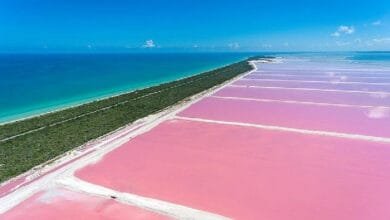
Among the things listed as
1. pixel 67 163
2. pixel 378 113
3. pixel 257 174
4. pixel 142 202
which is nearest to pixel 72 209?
pixel 142 202

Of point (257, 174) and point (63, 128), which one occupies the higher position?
point (63, 128)

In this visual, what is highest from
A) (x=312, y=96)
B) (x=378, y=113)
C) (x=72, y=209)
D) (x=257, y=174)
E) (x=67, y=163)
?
(x=67, y=163)

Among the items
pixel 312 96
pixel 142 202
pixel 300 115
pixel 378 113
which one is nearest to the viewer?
pixel 142 202

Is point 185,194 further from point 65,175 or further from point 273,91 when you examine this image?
point 273,91

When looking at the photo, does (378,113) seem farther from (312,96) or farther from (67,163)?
(67,163)

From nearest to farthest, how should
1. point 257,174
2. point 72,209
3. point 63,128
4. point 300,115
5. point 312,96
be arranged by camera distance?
point 72,209
point 257,174
point 63,128
point 300,115
point 312,96

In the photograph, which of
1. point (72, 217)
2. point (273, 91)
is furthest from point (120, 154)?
point (273, 91)

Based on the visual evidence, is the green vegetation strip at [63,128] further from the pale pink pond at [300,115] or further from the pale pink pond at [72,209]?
the pale pink pond at [300,115]
